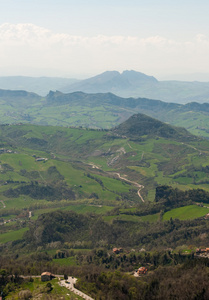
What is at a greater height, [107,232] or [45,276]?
[45,276]

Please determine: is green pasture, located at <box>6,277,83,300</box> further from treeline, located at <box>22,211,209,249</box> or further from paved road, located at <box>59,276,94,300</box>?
treeline, located at <box>22,211,209,249</box>

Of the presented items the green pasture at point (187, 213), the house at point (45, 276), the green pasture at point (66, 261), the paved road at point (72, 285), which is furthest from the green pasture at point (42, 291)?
the green pasture at point (187, 213)

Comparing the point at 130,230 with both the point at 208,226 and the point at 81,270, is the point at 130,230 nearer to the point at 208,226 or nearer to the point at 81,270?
the point at 208,226

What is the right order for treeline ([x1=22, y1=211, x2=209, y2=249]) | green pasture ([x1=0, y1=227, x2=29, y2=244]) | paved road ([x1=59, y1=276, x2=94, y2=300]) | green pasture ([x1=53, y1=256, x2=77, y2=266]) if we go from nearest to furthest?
paved road ([x1=59, y1=276, x2=94, y2=300]) → green pasture ([x1=53, y1=256, x2=77, y2=266]) → treeline ([x1=22, y1=211, x2=209, y2=249]) → green pasture ([x1=0, y1=227, x2=29, y2=244])

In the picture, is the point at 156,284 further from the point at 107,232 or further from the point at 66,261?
the point at 107,232

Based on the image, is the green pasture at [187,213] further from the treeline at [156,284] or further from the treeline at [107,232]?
the treeline at [156,284]

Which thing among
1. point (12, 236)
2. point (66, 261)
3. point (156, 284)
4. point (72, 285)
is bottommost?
point (12, 236)

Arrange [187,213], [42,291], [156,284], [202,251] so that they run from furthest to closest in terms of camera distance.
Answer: [187,213], [202,251], [156,284], [42,291]

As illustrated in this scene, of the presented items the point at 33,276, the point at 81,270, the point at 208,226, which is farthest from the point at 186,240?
the point at 33,276

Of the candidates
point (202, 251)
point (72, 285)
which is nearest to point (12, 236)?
point (72, 285)

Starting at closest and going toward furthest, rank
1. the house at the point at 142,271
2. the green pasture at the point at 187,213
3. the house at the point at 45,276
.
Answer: the house at the point at 45,276 < the house at the point at 142,271 < the green pasture at the point at 187,213

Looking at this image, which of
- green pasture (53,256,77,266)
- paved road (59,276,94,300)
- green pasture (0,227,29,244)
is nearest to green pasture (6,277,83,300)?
paved road (59,276,94,300)
